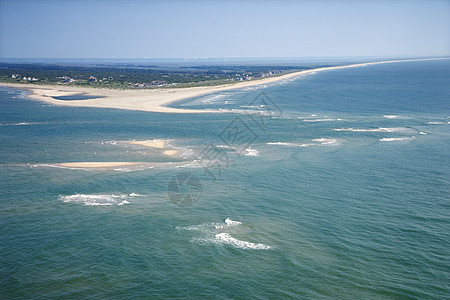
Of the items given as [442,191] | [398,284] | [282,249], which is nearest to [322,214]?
[282,249]

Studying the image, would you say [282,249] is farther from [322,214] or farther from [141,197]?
[141,197]

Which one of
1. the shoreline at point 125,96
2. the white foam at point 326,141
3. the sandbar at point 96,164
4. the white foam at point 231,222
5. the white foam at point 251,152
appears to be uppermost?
the shoreline at point 125,96

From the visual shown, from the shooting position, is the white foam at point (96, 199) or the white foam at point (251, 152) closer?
the white foam at point (96, 199)

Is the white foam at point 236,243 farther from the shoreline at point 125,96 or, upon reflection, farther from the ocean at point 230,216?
the shoreline at point 125,96

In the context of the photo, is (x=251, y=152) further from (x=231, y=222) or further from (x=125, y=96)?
(x=125, y=96)

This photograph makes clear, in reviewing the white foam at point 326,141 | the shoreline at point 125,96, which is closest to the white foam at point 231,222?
the white foam at point 326,141

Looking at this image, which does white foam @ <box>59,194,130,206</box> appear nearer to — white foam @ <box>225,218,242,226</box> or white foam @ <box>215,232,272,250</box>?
white foam @ <box>225,218,242,226</box>
